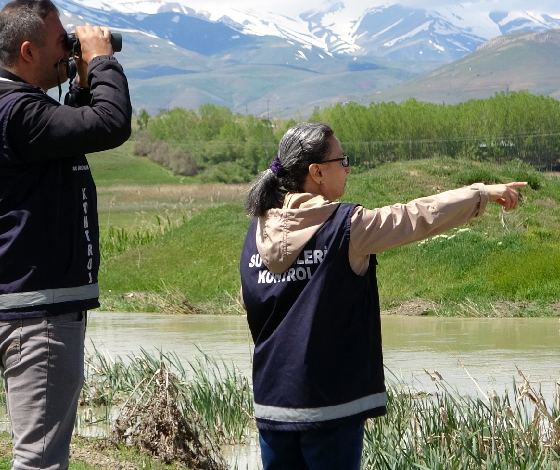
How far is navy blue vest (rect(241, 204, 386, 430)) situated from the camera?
2598 millimetres

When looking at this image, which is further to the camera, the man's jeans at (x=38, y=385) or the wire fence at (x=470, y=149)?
the wire fence at (x=470, y=149)

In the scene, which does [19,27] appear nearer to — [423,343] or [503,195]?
[503,195]

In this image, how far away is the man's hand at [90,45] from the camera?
2.97m

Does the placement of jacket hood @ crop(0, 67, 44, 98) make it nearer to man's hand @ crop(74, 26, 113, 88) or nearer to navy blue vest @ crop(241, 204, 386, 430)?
man's hand @ crop(74, 26, 113, 88)

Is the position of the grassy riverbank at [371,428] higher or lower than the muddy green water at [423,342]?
higher

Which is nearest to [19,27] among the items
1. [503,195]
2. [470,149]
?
[503,195]

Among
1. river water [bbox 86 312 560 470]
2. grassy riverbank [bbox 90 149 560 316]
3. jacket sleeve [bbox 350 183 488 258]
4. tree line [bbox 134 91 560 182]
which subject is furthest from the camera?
tree line [bbox 134 91 560 182]

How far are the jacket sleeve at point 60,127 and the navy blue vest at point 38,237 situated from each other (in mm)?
35

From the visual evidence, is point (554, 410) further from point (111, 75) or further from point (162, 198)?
point (162, 198)

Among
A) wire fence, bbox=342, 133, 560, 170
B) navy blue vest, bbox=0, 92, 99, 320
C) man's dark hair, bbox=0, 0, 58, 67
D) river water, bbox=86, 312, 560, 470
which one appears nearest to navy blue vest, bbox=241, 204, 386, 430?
navy blue vest, bbox=0, 92, 99, 320

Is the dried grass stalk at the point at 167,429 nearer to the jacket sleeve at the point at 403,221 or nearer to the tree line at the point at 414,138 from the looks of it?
the jacket sleeve at the point at 403,221

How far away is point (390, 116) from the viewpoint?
8781 cm

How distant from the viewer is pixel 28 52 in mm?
2885

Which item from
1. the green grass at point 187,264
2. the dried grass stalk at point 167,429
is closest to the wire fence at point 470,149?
the green grass at point 187,264
